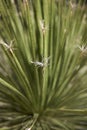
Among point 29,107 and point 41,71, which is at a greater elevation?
point 41,71

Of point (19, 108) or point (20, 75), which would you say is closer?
point (20, 75)

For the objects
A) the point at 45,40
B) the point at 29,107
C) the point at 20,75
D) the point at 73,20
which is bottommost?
the point at 29,107

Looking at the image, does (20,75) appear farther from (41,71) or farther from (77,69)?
(77,69)

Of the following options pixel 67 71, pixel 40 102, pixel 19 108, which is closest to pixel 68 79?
pixel 67 71

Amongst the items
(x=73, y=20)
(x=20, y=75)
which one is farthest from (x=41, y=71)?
(x=73, y=20)

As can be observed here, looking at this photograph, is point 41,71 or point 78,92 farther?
point 78,92

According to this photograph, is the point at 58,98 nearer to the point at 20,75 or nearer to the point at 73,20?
the point at 20,75
